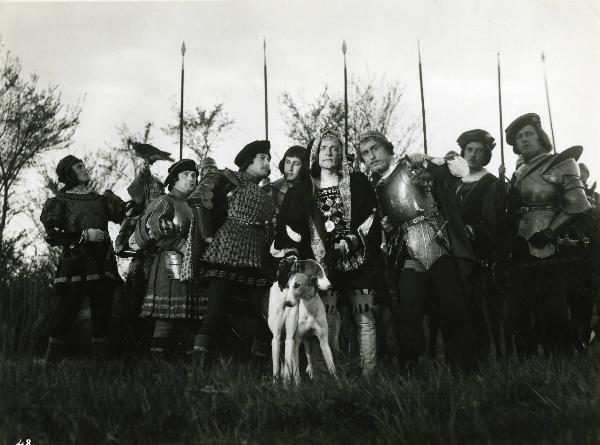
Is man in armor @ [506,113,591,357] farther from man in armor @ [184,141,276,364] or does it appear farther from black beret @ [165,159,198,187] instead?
black beret @ [165,159,198,187]

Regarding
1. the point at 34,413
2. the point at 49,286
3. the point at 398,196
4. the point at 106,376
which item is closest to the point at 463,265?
the point at 398,196

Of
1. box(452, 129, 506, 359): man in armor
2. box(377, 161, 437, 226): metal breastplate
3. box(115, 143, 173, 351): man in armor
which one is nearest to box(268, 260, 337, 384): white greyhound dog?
box(377, 161, 437, 226): metal breastplate

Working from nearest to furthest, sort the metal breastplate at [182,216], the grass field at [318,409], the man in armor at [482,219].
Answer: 1. the grass field at [318,409]
2. the man in armor at [482,219]
3. the metal breastplate at [182,216]

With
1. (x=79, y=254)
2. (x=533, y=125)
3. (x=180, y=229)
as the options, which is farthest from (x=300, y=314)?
(x=533, y=125)

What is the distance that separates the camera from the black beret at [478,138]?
6.46m

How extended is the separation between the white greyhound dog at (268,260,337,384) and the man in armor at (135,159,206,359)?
5.47 ft

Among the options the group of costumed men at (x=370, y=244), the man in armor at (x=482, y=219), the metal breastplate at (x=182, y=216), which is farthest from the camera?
the metal breastplate at (x=182, y=216)

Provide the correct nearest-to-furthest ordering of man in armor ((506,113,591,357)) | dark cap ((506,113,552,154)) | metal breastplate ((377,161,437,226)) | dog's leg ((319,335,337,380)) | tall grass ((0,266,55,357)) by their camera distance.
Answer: dog's leg ((319,335,337,380)) → metal breastplate ((377,161,437,226)) → man in armor ((506,113,591,357)) → dark cap ((506,113,552,154)) → tall grass ((0,266,55,357))

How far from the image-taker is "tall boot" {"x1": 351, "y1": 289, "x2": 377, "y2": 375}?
518cm

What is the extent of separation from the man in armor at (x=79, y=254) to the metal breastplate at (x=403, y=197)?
258cm

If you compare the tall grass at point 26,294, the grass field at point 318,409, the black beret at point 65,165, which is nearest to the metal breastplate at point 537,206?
the grass field at point 318,409

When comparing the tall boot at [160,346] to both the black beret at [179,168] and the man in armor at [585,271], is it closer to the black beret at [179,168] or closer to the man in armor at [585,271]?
the black beret at [179,168]

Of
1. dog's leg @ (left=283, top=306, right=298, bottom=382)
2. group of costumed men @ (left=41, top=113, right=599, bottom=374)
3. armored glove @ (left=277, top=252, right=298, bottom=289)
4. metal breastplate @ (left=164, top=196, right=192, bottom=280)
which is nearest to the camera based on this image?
dog's leg @ (left=283, top=306, right=298, bottom=382)

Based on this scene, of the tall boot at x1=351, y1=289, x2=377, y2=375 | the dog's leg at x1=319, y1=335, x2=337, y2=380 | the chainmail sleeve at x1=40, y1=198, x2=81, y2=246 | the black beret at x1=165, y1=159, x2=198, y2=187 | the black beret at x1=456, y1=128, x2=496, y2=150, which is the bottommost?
the dog's leg at x1=319, y1=335, x2=337, y2=380
